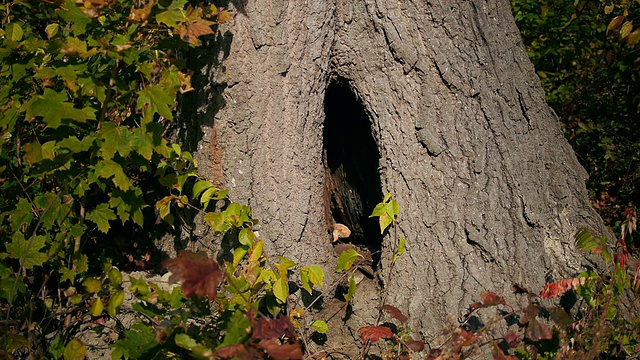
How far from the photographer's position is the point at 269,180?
3.35 m

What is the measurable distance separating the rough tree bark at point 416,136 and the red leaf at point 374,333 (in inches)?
11.1

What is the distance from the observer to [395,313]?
3102mm

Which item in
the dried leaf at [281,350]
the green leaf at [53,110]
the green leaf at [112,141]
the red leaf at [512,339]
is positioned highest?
the green leaf at [53,110]

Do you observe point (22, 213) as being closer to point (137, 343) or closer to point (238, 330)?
point (137, 343)

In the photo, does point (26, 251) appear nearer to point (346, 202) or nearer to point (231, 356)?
A: point (231, 356)

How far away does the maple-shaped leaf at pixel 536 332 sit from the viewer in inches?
109

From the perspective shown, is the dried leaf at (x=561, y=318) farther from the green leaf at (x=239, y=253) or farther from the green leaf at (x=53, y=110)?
the green leaf at (x=53, y=110)

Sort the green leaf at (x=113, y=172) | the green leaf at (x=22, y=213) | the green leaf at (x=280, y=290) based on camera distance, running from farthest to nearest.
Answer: the green leaf at (x=22, y=213)
the green leaf at (x=280, y=290)
the green leaf at (x=113, y=172)

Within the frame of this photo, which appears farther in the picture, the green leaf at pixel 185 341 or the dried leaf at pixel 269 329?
the green leaf at pixel 185 341

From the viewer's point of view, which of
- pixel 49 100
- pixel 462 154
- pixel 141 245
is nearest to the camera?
pixel 49 100

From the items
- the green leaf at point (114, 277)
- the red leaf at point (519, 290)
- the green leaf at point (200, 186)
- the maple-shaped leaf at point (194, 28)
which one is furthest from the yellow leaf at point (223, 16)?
the red leaf at point (519, 290)

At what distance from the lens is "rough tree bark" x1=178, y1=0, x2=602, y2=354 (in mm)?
3264

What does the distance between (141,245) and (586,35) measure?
14.2 feet

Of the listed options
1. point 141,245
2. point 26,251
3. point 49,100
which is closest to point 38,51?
point 49,100
